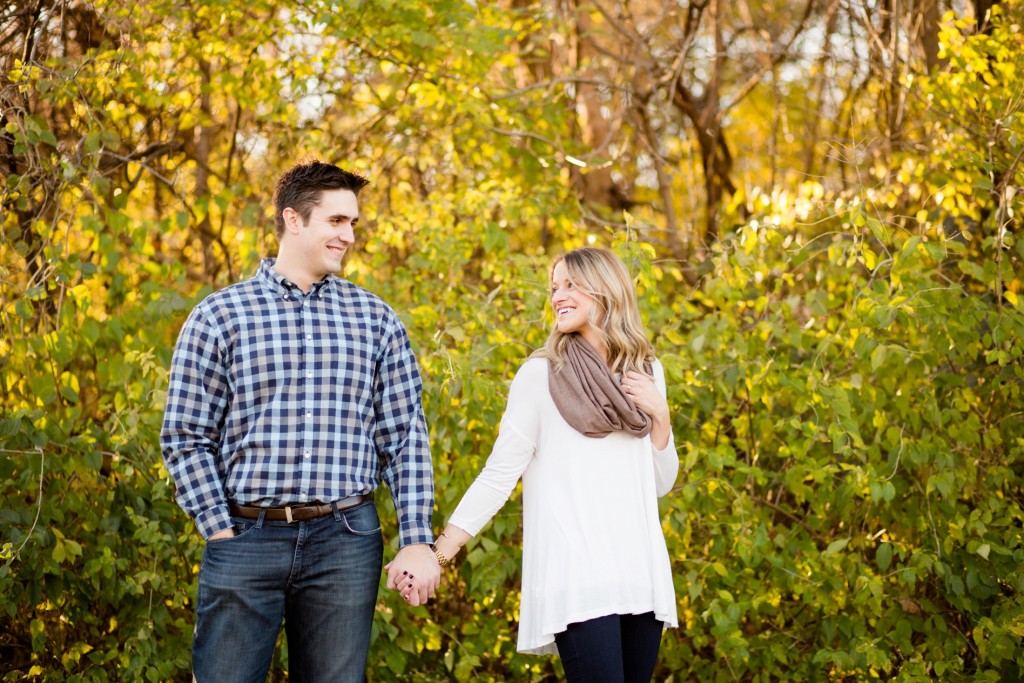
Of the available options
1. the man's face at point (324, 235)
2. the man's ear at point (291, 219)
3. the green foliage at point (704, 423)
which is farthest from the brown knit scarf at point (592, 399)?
the green foliage at point (704, 423)

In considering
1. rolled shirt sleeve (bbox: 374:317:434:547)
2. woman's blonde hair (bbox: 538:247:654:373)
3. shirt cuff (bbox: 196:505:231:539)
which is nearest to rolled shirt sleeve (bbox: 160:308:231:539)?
shirt cuff (bbox: 196:505:231:539)

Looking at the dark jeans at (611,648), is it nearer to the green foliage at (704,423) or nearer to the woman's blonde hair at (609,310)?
the woman's blonde hair at (609,310)

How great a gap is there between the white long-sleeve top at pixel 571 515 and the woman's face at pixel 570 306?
12 centimetres

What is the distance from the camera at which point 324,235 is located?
8.64ft

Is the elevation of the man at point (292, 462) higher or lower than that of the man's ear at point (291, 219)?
lower

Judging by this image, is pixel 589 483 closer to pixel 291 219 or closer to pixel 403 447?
pixel 403 447

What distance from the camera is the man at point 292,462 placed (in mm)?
2447

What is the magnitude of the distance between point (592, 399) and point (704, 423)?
5.73 ft

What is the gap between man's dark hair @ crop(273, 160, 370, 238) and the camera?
265 centimetres

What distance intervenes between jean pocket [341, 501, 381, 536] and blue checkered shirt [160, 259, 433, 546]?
0.05 m

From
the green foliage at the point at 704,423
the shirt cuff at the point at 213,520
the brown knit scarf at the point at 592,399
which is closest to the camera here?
the shirt cuff at the point at 213,520

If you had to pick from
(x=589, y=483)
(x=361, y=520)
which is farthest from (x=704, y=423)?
(x=361, y=520)

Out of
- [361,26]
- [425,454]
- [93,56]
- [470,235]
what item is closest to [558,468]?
[425,454]

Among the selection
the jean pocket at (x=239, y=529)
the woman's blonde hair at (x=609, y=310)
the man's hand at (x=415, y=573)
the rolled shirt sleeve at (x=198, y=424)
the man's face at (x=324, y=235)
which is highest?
the man's face at (x=324, y=235)
